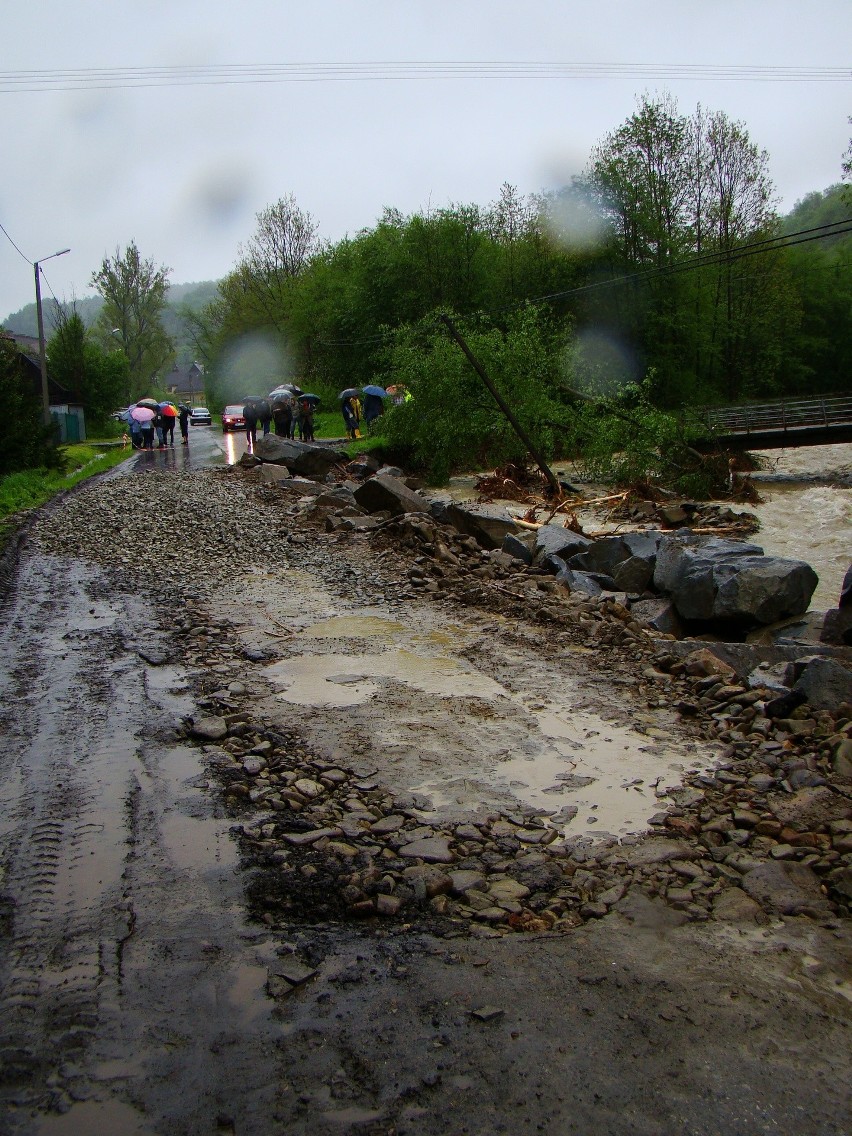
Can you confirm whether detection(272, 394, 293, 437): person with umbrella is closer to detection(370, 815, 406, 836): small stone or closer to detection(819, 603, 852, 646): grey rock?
detection(819, 603, 852, 646): grey rock

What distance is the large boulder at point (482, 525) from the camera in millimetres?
15031

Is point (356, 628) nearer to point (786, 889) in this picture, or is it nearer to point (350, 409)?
point (786, 889)

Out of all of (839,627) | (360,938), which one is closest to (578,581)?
(839,627)

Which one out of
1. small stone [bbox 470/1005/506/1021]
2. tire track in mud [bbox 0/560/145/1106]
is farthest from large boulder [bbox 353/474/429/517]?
small stone [bbox 470/1005/506/1021]

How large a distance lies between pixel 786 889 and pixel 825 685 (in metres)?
2.69

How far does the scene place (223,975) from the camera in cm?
360

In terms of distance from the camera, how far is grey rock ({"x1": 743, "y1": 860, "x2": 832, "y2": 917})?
4191mm

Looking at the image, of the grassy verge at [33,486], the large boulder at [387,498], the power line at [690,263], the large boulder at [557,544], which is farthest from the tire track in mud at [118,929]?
the power line at [690,263]

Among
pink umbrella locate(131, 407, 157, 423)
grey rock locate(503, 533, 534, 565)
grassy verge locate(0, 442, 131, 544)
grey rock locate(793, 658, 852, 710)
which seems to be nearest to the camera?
grey rock locate(793, 658, 852, 710)

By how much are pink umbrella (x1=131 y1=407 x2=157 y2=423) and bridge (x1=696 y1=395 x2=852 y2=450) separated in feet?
66.8

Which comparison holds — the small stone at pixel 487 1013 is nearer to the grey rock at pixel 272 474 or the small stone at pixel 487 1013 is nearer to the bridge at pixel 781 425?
the grey rock at pixel 272 474

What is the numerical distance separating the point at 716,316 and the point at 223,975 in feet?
172

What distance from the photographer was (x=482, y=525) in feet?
50.0

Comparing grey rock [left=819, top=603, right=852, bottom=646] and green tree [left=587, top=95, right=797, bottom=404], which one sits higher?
green tree [left=587, top=95, right=797, bottom=404]
